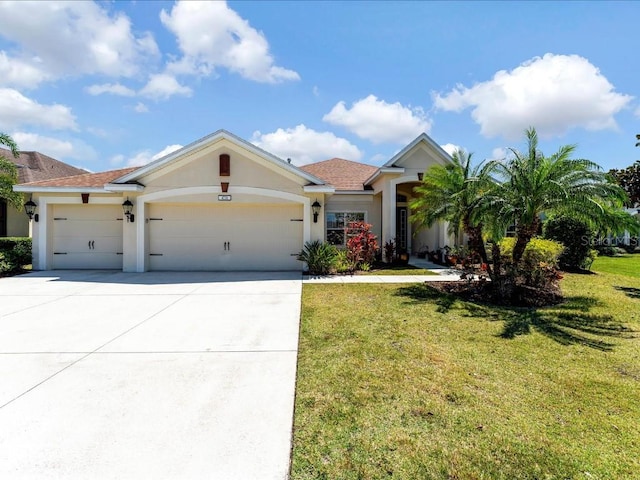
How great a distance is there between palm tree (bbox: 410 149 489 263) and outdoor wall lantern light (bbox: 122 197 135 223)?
10.8m

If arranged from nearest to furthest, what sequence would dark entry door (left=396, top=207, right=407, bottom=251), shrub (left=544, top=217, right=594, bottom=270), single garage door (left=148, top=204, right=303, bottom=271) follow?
1. single garage door (left=148, top=204, right=303, bottom=271)
2. shrub (left=544, top=217, right=594, bottom=270)
3. dark entry door (left=396, top=207, right=407, bottom=251)

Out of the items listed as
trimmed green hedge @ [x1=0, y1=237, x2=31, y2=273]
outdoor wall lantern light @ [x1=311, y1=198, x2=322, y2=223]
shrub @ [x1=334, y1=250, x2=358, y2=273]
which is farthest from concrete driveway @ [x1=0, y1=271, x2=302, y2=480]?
trimmed green hedge @ [x1=0, y1=237, x2=31, y2=273]

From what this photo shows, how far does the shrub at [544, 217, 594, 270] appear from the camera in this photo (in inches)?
532

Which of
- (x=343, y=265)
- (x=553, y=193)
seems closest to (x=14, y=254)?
(x=343, y=265)

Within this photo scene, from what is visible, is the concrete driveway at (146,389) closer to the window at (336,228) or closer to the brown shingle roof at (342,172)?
the window at (336,228)

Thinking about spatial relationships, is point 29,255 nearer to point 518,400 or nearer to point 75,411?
point 75,411

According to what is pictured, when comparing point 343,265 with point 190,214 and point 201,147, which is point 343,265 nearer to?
point 190,214

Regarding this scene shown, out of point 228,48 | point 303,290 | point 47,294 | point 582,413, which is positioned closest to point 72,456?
point 582,413

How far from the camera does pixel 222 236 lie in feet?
43.7

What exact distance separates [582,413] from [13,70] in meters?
19.3

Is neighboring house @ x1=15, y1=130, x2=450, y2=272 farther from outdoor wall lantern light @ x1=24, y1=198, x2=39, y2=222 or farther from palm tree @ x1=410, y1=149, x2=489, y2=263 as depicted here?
palm tree @ x1=410, y1=149, x2=489, y2=263

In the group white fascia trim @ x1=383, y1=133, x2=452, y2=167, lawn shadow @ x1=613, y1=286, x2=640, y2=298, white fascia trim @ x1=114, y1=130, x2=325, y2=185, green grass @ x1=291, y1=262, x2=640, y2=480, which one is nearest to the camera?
green grass @ x1=291, y1=262, x2=640, y2=480

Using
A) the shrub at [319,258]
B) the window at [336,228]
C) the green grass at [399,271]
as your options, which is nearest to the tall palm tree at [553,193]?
the green grass at [399,271]

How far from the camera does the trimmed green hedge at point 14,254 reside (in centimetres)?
1234
